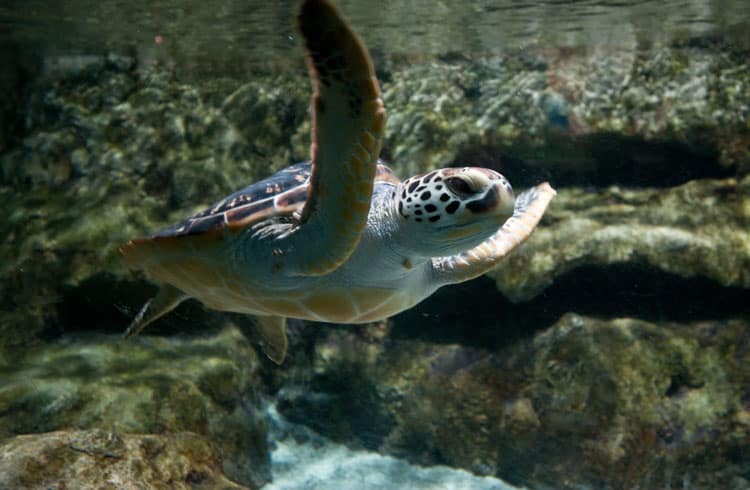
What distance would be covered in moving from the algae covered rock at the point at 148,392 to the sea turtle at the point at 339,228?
705mm

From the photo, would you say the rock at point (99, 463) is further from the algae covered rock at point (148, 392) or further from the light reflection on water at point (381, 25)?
the light reflection on water at point (381, 25)

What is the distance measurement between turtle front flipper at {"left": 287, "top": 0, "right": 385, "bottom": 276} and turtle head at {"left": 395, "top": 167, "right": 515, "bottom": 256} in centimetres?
30

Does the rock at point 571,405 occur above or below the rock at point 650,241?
below

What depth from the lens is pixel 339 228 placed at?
2.33 meters

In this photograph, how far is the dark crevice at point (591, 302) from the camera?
4969 millimetres

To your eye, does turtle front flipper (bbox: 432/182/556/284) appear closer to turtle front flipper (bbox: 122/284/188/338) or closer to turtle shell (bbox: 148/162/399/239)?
turtle shell (bbox: 148/162/399/239)

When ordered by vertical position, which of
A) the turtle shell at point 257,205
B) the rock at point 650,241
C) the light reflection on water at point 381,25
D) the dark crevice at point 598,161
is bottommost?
the rock at point 650,241

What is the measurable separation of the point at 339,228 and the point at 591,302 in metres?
3.64

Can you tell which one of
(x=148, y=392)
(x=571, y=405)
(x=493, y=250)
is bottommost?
(x=571, y=405)

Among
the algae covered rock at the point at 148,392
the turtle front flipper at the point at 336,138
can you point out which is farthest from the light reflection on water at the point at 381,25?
the turtle front flipper at the point at 336,138

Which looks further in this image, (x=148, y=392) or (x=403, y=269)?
(x=148, y=392)

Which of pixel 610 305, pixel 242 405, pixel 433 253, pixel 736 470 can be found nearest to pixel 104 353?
pixel 242 405

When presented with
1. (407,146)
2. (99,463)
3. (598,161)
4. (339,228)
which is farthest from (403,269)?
(598,161)

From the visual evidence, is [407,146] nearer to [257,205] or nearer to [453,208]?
[257,205]
